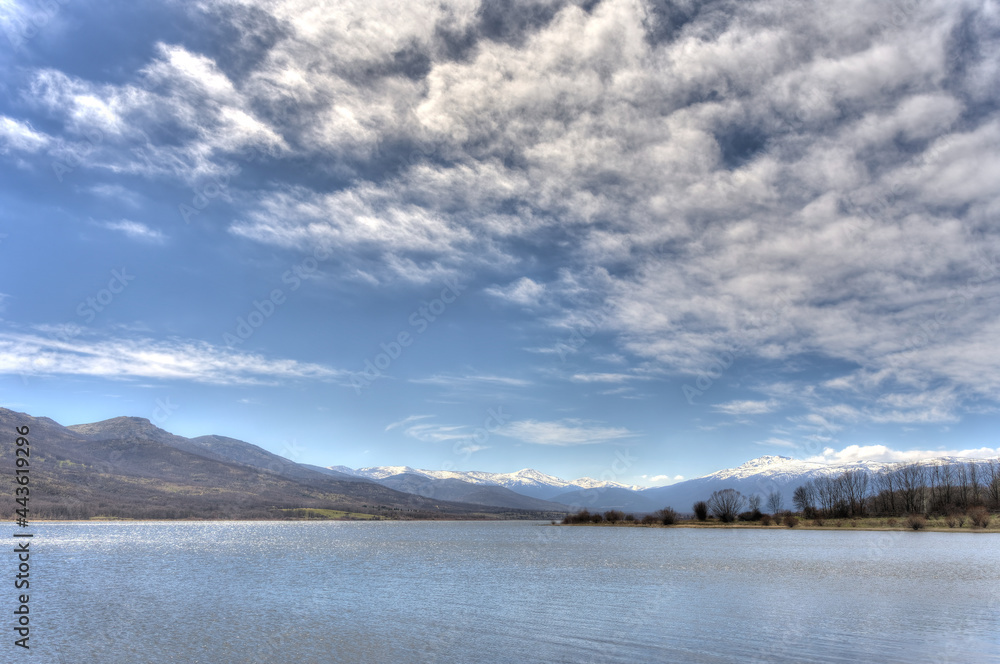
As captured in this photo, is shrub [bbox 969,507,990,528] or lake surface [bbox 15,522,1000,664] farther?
shrub [bbox 969,507,990,528]

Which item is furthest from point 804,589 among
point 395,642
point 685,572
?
point 395,642

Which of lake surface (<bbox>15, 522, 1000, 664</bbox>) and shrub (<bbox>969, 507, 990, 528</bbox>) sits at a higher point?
lake surface (<bbox>15, 522, 1000, 664</bbox>)

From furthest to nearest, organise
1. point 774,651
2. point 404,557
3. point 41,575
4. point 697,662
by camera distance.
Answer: point 404,557 < point 41,575 < point 774,651 < point 697,662

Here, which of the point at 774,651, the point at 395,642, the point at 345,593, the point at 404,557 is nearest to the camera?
the point at 774,651

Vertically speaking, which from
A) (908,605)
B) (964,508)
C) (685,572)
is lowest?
(964,508)

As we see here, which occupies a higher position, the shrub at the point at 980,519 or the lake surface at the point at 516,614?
the lake surface at the point at 516,614

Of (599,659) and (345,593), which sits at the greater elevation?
(599,659)

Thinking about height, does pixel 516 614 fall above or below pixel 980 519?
above

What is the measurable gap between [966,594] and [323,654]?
53.5m

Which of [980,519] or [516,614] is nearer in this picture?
[516,614]

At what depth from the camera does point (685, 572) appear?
69.4m

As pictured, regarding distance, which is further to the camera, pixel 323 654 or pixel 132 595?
pixel 132 595

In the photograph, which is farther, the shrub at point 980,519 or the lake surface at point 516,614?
the shrub at point 980,519

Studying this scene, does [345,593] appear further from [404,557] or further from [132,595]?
[404,557]
